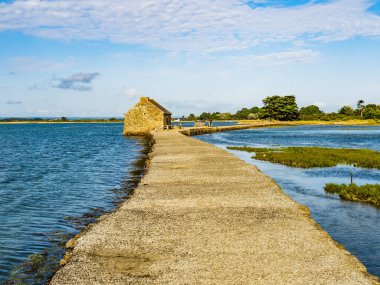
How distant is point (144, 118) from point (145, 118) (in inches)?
9.5

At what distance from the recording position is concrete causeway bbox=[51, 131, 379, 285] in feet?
23.7

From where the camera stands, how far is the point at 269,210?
12.0m

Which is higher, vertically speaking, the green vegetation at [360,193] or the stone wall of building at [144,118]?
the stone wall of building at [144,118]

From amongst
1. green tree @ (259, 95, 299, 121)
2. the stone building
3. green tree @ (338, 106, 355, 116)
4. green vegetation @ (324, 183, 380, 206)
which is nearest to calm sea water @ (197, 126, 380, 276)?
green vegetation @ (324, 183, 380, 206)

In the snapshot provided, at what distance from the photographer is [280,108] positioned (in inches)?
5359

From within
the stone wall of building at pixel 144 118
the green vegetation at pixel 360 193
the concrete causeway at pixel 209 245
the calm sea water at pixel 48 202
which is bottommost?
the calm sea water at pixel 48 202

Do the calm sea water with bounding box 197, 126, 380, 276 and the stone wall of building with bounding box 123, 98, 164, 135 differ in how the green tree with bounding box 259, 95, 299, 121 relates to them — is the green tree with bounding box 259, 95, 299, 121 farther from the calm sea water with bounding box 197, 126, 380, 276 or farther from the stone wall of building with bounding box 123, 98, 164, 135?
the calm sea water with bounding box 197, 126, 380, 276

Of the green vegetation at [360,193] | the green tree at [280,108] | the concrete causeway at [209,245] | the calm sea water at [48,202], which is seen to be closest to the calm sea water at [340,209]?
the green vegetation at [360,193]

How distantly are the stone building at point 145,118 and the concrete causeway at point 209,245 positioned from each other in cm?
5986

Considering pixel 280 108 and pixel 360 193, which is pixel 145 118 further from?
pixel 280 108

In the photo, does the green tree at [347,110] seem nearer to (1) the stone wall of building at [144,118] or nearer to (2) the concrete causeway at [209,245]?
(1) the stone wall of building at [144,118]

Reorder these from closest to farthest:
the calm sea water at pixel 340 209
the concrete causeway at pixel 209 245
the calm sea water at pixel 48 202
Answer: the concrete causeway at pixel 209 245 < the calm sea water at pixel 340 209 < the calm sea water at pixel 48 202

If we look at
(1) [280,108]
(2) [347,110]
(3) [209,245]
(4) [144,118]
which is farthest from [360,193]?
(2) [347,110]

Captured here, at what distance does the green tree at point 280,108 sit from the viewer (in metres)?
135
